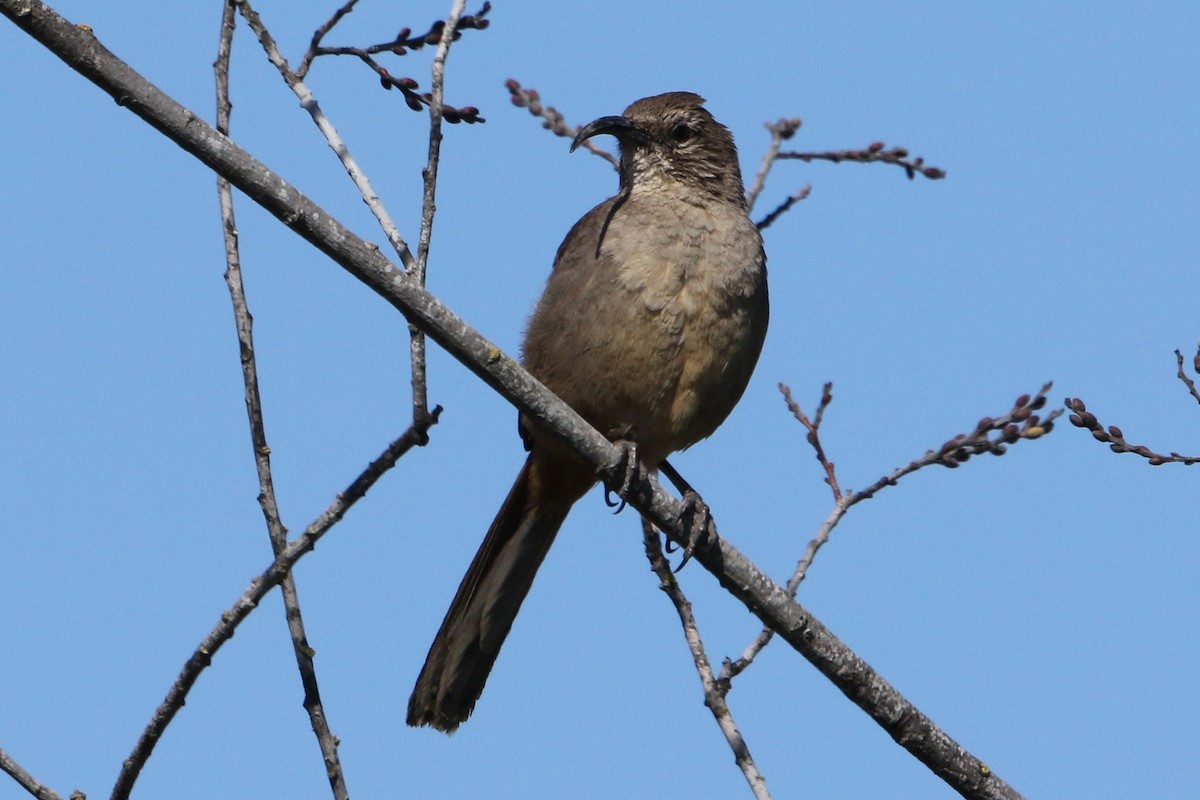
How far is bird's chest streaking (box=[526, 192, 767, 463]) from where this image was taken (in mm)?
4938

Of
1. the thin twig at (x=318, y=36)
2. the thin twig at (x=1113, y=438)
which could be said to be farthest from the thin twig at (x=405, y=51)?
the thin twig at (x=1113, y=438)

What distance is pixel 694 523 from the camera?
4.53 m

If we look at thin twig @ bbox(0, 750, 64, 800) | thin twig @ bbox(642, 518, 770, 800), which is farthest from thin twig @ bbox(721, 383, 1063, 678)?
thin twig @ bbox(0, 750, 64, 800)

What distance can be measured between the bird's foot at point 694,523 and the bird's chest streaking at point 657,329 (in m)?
0.42

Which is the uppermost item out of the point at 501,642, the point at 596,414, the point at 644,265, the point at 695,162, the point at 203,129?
the point at 695,162

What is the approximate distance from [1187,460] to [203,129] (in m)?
2.66

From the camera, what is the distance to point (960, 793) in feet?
14.1

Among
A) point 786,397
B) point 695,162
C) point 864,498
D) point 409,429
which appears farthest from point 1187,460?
point 695,162

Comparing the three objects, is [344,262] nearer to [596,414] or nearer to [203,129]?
[203,129]

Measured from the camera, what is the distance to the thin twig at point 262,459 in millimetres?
3615

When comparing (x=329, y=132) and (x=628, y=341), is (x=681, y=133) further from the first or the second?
(x=329, y=132)

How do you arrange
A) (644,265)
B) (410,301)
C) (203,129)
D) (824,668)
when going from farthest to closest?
(644,265) < (824,668) < (410,301) < (203,129)

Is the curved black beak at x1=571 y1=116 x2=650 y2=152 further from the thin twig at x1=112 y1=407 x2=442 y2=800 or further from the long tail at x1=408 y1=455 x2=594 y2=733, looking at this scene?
the thin twig at x1=112 y1=407 x2=442 y2=800

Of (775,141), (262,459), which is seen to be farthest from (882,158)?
(262,459)
